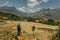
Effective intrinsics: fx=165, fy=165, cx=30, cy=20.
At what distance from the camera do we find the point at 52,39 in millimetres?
34250

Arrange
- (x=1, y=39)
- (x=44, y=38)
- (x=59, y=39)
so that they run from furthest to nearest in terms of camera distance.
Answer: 1. (x=44, y=38)
2. (x=59, y=39)
3. (x=1, y=39)

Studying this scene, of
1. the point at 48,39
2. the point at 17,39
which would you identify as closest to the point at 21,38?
the point at 17,39

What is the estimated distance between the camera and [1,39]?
96.7ft

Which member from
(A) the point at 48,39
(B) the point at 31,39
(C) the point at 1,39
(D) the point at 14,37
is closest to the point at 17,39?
(D) the point at 14,37

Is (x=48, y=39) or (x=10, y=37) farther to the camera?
(x=48, y=39)

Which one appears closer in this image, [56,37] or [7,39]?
[7,39]

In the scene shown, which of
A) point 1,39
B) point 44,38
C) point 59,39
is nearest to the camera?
point 1,39

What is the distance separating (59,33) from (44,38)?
3974mm

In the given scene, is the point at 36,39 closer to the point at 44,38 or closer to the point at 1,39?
the point at 44,38

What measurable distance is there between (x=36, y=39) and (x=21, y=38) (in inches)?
155

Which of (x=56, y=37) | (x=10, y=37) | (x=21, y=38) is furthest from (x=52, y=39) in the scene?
(x=10, y=37)

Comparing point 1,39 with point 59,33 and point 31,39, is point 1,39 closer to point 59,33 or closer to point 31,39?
point 31,39

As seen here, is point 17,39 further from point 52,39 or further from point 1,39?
point 52,39

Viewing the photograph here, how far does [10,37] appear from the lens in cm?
3019
